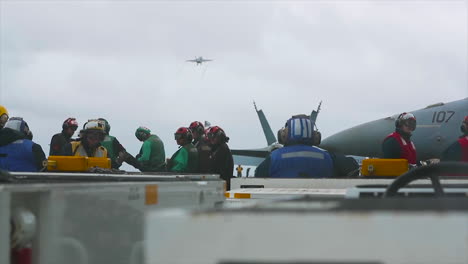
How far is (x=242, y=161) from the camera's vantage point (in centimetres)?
Answer: 4947

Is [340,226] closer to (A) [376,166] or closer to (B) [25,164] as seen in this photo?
(A) [376,166]

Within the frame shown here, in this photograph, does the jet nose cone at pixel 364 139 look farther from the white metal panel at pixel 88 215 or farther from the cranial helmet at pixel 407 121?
the white metal panel at pixel 88 215

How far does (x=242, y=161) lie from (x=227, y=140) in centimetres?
3722

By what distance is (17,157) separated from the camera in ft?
29.2

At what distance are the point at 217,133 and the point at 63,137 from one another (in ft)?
7.53

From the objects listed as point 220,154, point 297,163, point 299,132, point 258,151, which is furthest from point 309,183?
point 258,151

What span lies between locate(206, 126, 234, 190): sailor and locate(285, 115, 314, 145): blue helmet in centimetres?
289

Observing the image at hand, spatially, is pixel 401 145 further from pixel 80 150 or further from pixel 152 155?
pixel 152 155

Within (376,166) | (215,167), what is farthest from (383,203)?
(215,167)

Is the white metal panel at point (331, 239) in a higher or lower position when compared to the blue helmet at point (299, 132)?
lower

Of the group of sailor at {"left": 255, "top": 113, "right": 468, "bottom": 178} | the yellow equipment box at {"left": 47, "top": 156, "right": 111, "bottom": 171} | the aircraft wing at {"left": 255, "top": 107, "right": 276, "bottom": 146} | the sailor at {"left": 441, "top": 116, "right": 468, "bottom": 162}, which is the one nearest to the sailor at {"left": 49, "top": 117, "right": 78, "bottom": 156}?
the group of sailor at {"left": 255, "top": 113, "right": 468, "bottom": 178}

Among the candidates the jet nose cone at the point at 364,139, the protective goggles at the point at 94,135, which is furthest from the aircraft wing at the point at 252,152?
the protective goggles at the point at 94,135

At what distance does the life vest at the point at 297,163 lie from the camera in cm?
901

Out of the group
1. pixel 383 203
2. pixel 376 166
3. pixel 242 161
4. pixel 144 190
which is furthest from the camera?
pixel 242 161
